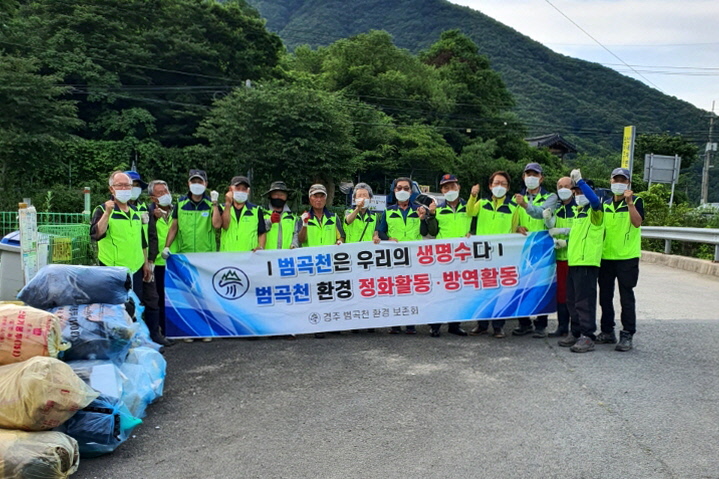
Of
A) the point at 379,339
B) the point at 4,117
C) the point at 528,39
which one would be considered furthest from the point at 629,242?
the point at 528,39

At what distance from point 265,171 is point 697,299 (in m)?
22.8

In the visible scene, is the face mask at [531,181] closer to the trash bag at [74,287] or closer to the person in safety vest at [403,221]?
the person in safety vest at [403,221]

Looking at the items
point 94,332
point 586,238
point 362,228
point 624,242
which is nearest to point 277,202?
point 362,228

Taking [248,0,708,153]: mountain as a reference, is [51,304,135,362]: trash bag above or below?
below

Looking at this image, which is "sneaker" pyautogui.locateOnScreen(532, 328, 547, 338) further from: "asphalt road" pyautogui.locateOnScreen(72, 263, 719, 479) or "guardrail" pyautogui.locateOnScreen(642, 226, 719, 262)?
"guardrail" pyautogui.locateOnScreen(642, 226, 719, 262)

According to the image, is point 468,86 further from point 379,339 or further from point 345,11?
point 379,339

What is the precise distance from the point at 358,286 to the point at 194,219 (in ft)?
6.91

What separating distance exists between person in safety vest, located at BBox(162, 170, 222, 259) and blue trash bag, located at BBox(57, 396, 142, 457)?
131 inches

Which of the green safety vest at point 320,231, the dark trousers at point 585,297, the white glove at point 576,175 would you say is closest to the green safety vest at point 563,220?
the dark trousers at point 585,297

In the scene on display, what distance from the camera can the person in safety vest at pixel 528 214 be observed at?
6.82 meters

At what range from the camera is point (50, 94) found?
23.6 meters

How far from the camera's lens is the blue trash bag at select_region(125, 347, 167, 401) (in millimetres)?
4671

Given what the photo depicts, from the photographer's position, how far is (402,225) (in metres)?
7.19

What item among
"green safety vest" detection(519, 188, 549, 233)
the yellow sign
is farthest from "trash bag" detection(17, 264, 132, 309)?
the yellow sign
